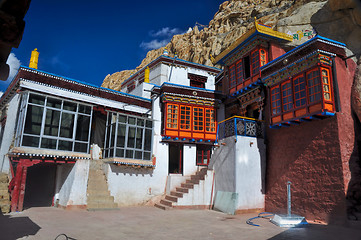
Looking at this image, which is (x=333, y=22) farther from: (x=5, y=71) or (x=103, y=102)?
(x=5, y=71)

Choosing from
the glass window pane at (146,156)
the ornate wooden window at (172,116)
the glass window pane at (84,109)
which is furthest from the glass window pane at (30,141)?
the ornate wooden window at (172,116)

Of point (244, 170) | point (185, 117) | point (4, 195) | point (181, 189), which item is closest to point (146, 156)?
point (181, 189)

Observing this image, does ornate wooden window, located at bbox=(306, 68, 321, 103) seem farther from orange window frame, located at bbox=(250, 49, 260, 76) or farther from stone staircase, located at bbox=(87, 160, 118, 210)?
stone staircase, located at bbox=(87, 160, 118, 210)

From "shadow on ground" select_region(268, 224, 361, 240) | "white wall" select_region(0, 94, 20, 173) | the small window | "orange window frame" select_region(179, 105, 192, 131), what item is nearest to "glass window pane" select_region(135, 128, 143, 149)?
"orange window frame" select_region(179, 105, 192, 131)

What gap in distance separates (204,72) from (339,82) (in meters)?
12.2

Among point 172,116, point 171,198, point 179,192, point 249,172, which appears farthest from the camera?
point 172,116

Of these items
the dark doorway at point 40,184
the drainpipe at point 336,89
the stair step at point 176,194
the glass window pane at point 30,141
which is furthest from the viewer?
the dark doorway at point 40,184

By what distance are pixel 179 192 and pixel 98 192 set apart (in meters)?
4.23

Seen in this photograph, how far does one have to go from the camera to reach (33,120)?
38.8ft

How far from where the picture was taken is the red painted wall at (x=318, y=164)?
948 centimetres

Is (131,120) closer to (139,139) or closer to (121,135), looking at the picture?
(121,135)

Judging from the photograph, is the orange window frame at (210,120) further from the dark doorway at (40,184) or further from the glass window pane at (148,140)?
the dark doorway at (40,184)

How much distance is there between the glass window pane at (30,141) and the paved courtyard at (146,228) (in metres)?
2.91

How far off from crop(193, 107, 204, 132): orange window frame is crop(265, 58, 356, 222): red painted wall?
17.9 feet
